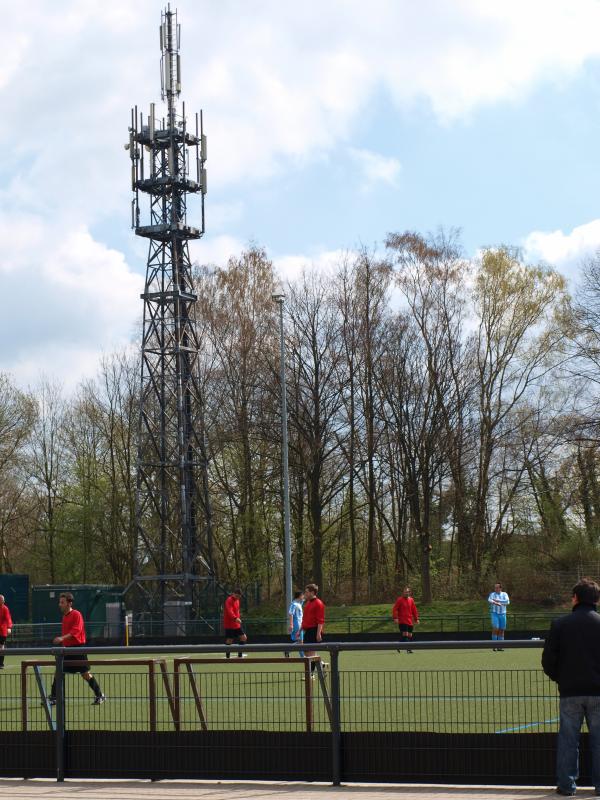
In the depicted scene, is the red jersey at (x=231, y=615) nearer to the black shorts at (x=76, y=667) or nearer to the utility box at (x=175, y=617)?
the black shorts at (x=76, y=667)

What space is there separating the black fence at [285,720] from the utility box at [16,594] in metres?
44.1

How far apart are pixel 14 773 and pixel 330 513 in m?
50.2

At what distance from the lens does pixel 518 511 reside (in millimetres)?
56562

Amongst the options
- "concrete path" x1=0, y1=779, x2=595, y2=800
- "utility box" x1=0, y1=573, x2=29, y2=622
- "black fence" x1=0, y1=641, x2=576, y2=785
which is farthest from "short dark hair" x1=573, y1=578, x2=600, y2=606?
"utility box" x1=0, y1=573, x2=29, y2=622

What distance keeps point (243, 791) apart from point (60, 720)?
202 centimetres

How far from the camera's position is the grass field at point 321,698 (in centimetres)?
1001

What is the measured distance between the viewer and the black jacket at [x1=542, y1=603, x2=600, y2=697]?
30.1ft

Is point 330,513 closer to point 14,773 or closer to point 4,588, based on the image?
point 4,588

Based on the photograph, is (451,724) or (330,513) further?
(330,513)

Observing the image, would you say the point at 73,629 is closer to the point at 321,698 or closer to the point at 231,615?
the point at 321,698

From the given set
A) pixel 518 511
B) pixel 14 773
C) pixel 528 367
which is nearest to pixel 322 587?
pixel 518 511

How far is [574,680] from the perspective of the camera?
9180mm

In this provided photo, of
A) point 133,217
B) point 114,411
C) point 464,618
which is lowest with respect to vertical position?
point 464,618

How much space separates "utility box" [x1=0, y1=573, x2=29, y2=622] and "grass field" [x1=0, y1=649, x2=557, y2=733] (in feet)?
145
